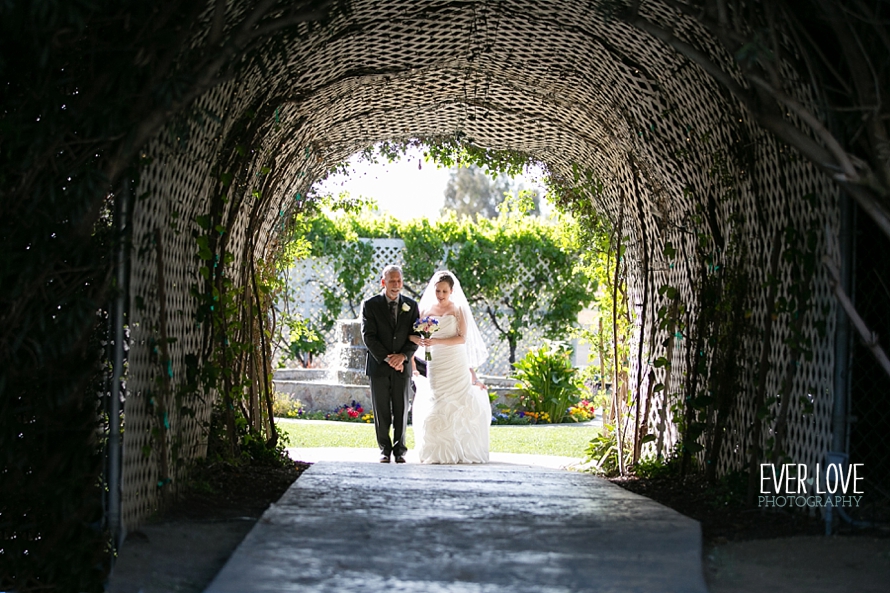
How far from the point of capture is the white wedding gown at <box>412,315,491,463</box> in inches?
→ 319

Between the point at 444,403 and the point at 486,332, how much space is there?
30.7 feet

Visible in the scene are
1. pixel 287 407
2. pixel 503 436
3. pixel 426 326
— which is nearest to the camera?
pixel 426 326

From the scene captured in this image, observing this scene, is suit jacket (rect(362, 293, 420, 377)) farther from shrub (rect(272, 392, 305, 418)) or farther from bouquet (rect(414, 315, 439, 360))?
shrub (rect(272, 392, 305, 418))

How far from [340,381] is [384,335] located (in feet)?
23.5

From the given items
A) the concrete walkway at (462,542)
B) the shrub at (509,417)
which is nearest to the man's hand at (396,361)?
the concrete walkway at (462,542)

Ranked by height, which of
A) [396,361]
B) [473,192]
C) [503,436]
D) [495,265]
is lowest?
[503,436]

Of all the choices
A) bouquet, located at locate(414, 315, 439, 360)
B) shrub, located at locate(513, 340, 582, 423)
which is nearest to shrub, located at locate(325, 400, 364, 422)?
shrub, located at locate(513, 340, 582, 423)

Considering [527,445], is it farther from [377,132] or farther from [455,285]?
[377,132]

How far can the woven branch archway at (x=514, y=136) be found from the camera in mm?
4535

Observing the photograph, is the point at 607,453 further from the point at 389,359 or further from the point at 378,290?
the point at 378,290

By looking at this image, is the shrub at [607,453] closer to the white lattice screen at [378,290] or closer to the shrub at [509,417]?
the shrub at [509,417]

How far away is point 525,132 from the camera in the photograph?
315 inches

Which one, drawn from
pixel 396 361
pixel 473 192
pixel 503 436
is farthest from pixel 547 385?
pixel 473 192

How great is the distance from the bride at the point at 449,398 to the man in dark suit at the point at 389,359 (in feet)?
0.81
